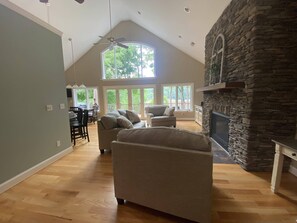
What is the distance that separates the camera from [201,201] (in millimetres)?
1543

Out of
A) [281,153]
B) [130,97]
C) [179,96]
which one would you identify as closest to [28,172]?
[281,153]

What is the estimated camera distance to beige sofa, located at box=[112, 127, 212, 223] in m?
1.53

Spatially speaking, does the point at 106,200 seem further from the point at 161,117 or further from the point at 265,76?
the point at 161,117

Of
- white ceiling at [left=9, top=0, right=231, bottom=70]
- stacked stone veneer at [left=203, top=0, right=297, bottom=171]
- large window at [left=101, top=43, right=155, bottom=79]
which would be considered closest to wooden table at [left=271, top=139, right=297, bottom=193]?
stacked stone veneer at [left=203, top=0, right=297, bottom=171]

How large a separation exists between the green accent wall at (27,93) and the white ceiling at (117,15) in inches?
96.3

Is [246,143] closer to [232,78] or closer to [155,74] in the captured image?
[232,78]

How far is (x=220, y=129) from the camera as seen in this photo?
4203 millimetres

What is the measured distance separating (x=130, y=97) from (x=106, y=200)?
6.87 m

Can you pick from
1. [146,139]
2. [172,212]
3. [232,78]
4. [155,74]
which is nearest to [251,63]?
[232,78]

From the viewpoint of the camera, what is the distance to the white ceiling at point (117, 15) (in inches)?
157

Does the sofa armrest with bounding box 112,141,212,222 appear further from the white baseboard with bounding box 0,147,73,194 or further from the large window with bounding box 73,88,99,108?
the large window with bounding box 73,88,99,108

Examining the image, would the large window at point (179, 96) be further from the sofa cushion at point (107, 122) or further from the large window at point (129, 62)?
the sofa cushion at point (107, 122)

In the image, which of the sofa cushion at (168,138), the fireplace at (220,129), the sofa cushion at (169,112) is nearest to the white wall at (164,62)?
the sofa cushion at (169,112)

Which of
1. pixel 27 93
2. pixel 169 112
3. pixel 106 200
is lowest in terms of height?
pixel 106 200
